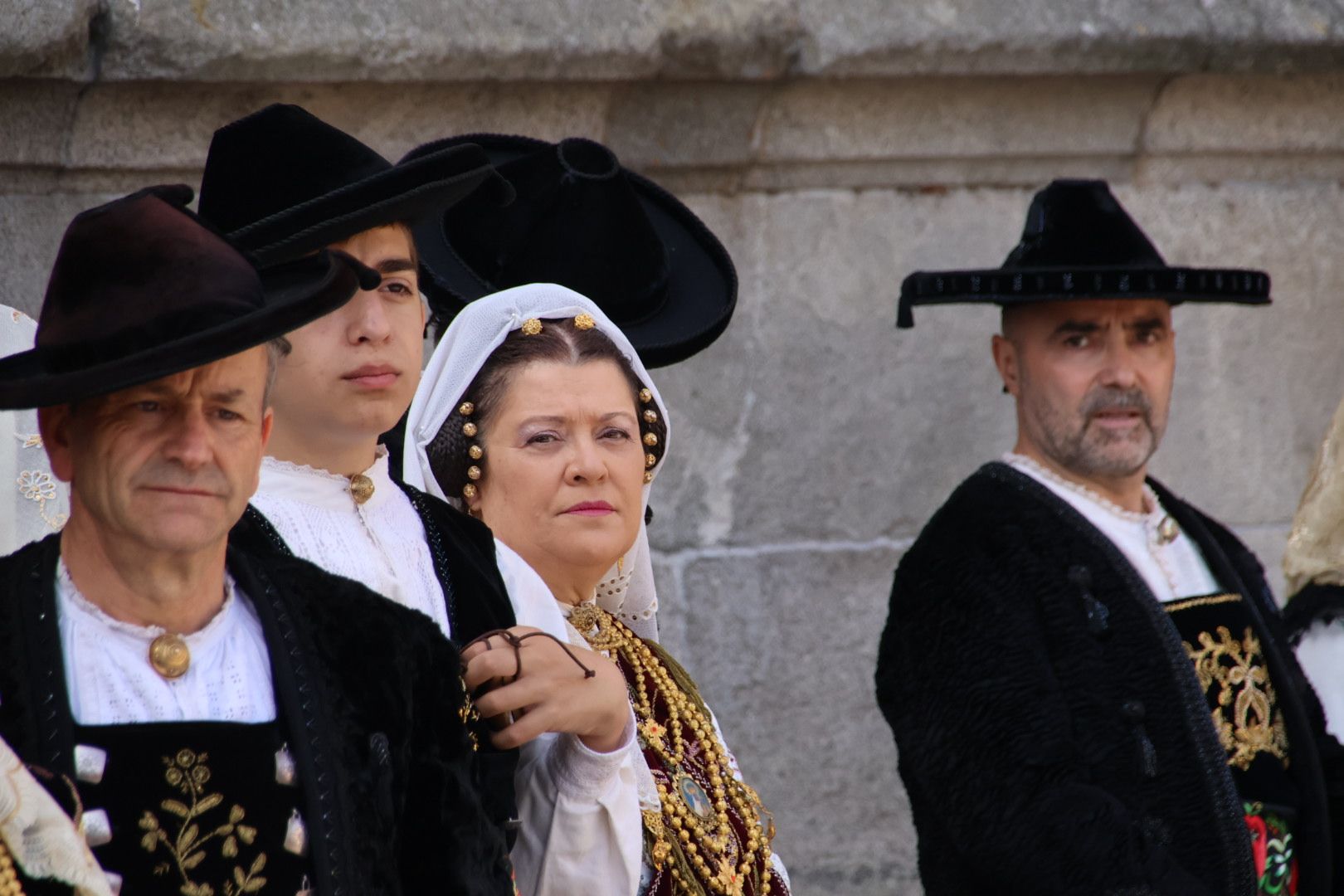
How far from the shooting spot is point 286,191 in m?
2.79

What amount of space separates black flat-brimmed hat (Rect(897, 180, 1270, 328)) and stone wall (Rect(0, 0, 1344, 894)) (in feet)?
2.86

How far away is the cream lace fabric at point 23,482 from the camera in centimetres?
296

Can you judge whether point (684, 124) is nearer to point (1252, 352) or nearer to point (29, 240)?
point (29, 240)

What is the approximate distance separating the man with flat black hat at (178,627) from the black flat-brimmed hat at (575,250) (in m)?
1.33

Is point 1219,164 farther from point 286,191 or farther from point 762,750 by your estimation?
point 286,191

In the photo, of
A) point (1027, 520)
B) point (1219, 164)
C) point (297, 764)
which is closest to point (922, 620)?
point (1027, 520)

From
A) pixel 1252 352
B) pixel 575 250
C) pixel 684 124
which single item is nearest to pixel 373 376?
pixel 575 250

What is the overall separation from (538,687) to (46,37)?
2143mm

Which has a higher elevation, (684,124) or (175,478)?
(684,124)

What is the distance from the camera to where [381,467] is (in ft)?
9.47

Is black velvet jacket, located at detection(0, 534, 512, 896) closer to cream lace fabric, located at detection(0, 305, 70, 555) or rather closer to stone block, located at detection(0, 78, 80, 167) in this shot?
cream lace fabric, located at detection(0, 305, 70, 555)

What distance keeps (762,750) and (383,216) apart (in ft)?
8.18

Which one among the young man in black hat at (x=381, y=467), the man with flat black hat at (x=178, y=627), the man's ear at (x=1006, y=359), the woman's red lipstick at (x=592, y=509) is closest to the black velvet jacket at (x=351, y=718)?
the man with flat black hat at (x=178, y=627)

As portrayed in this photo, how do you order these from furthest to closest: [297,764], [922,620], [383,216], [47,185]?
[47,185] → [922,620] → [383,216] → [297,764]
